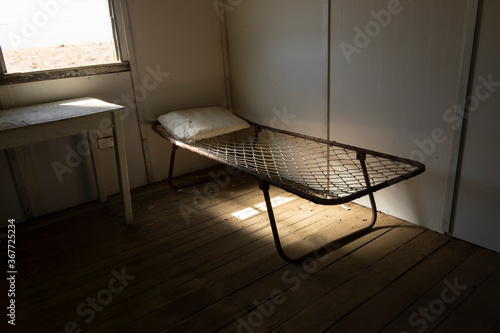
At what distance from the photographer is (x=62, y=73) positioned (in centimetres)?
286

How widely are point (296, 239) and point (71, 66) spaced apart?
212cm

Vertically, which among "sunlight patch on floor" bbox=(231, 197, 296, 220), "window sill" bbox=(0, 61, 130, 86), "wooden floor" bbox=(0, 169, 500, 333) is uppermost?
"window sill" bbox=(0, 61, 130, 86)

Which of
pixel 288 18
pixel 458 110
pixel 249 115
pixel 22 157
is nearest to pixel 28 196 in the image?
pixel 22 157

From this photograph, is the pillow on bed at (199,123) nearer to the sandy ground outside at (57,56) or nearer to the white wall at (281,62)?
the white wall at (281,62)

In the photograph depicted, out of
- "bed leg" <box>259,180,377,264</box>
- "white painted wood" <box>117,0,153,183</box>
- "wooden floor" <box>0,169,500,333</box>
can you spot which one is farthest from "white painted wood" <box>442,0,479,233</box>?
"white painted wood" <box>117,0,153,183</box>

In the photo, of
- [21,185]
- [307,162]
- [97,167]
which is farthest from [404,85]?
[21,185]

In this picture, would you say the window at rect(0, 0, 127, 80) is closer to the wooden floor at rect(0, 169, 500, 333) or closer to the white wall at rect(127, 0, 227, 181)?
the white wall at rect(127, 0, 227, 181)

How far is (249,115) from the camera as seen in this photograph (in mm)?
3629

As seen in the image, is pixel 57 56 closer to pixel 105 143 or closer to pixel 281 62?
pixel 105 143

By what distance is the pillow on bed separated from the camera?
9.70 feet

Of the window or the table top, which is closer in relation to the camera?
the table top

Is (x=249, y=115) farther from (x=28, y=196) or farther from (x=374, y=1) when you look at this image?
(x=28, y=196)

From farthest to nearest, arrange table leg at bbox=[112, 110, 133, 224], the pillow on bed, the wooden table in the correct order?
the pillow on bed, table leg at bbox=[112, 110, 133, 224], the wooden table

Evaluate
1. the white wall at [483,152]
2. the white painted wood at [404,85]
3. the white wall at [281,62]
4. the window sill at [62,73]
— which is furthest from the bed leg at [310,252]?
the window sill at [62,73]
